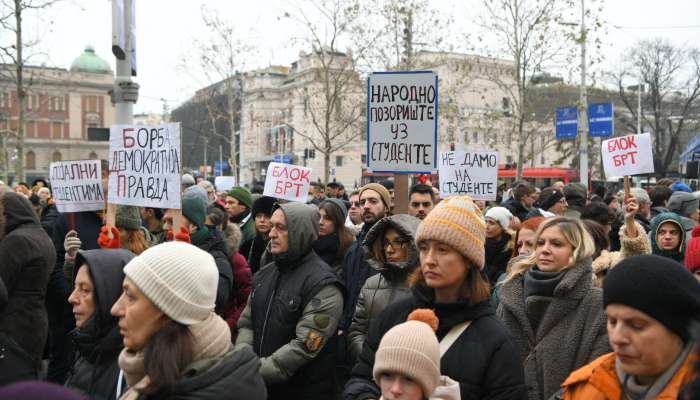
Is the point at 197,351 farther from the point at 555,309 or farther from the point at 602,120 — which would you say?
the point at 602,120

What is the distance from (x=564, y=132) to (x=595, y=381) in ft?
63.1

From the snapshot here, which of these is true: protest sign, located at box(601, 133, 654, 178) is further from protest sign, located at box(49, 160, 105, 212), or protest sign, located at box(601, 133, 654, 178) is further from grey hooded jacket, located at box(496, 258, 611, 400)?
protest sign, located at box(49, 160, 105, 212)

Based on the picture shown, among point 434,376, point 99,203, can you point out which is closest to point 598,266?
point 434,376

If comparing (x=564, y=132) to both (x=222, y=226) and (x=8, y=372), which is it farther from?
(x=8, y=372)

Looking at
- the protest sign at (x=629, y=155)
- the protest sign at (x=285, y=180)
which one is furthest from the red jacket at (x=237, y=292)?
the protest sign at (x=629, y=155)

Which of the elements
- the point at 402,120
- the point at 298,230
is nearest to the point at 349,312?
the point at 298,230

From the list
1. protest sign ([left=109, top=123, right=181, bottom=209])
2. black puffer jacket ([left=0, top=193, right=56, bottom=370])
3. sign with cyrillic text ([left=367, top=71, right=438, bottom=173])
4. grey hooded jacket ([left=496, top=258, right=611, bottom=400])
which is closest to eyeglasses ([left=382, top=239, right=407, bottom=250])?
grey hooded jacket ([left=496, top=258, right=611, bottom=400])

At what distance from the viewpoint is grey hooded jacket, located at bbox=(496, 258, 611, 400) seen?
3.50 m

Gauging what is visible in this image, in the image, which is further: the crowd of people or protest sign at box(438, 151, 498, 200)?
protest sign at box(438, 151, 498, 200)

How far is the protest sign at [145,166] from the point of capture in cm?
541

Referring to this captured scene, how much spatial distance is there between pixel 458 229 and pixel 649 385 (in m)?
1.09

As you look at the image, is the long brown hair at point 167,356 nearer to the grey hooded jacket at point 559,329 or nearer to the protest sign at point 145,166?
the grey hooded jacket at point 559,329

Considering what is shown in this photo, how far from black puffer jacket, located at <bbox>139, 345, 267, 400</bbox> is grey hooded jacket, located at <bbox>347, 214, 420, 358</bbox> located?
1.78 m

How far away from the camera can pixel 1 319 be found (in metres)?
4.45
